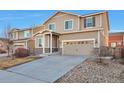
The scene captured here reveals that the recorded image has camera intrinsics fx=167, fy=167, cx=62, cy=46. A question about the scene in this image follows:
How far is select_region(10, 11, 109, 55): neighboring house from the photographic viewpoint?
13.7 m

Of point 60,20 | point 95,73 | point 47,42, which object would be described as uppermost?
point 60,20

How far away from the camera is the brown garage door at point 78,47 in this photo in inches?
530

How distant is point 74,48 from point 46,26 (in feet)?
13.5

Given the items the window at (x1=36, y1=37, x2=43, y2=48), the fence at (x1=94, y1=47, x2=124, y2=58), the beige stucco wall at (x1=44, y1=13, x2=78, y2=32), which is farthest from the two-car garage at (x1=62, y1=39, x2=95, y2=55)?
the window at (x1=36, y1=37, x2=43, y2=48)

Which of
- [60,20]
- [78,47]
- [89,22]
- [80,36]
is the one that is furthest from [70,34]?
[60,20]

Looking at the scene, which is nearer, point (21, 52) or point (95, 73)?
point (95, 73)

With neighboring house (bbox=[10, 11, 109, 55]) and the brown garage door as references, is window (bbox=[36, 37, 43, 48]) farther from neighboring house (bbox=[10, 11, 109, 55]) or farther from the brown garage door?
the brown garage door

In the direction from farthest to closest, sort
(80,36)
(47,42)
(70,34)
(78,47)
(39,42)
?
1. (39,42)
2. (47,42)
3. (70,34)
4. (80,36)
5. (78,47)

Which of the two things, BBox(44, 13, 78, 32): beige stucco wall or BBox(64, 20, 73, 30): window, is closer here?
BBox(64, 20, 73, 30): window

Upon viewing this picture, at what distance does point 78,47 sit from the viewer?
14.0 meters

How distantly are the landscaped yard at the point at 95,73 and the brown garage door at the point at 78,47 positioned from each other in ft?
10.0

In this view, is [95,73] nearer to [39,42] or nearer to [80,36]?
[80,36]
